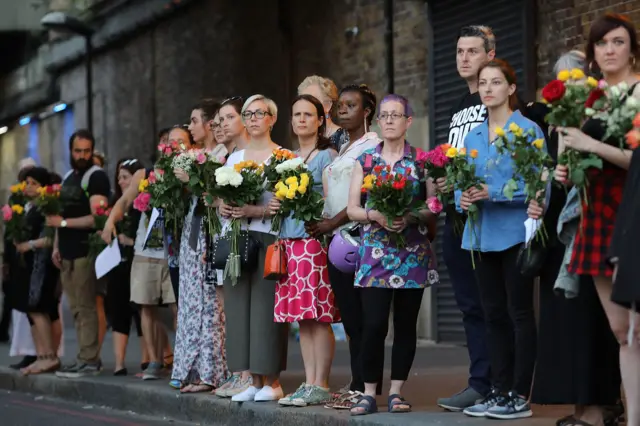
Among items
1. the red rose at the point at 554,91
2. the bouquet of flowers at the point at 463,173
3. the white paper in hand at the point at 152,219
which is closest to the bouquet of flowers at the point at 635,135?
the red rose at the point at 554,91

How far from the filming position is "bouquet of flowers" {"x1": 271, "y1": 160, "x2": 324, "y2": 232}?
30.6 ft

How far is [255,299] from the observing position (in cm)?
1017

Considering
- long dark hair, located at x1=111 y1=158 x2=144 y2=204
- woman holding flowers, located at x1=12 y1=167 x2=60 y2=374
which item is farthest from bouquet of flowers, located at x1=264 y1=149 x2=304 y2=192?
woman holding flowers, located at x1=12 y1=167 x2=60 y2=374

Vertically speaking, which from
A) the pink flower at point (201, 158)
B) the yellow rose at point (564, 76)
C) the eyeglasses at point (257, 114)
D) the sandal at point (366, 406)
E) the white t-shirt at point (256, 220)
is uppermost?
the eyeglasses at point (257, 114)

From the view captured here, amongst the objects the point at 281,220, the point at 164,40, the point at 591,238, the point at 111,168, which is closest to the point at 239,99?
the point at 281,220

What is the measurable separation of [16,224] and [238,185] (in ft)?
17.0

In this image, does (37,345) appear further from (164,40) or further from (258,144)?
(164,40)

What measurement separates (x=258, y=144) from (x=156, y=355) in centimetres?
314

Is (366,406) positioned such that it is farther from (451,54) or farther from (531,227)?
(451,54)

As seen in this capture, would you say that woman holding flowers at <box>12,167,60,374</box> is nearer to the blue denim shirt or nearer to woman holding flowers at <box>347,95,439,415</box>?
woman holding flowers at <box>347,95,439,415</box>

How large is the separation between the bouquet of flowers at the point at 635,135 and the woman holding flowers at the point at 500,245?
53.4 inches

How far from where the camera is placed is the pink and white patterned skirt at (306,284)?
9594 millimetres

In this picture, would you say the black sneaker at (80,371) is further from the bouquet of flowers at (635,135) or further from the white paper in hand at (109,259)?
the bouquet of flowers at (635,135)

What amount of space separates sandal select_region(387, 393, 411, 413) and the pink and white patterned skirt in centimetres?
96
